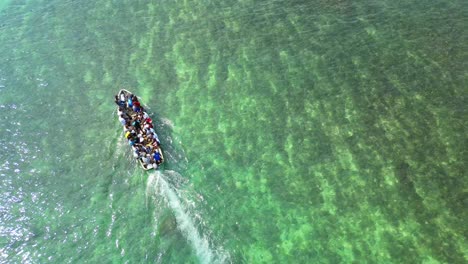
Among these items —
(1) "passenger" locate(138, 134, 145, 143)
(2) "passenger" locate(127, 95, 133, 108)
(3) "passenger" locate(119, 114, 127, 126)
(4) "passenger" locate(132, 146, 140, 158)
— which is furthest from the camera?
(2) "passenger" locate(127, 95, 133, 108)

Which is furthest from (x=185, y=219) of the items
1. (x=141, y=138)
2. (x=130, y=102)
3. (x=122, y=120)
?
(x=130, y=102)

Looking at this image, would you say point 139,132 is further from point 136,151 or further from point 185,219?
point 185,219

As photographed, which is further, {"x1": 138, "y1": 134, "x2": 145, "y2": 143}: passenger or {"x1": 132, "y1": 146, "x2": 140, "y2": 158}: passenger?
{"x1": 138, "y1": 134, "x2": 145, "y2": 143}: passenger

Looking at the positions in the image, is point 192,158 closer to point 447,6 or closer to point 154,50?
point 154,50

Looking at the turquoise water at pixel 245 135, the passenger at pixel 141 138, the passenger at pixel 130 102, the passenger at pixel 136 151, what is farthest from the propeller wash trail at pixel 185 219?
the passenger at pixel 130 102

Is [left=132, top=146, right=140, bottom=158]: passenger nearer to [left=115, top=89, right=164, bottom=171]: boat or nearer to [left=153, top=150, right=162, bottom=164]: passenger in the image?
[left=115, top=89, right=164, bottom=171]: boat

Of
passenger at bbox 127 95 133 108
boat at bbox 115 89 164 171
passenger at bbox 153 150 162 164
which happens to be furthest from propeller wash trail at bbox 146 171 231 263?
passenger at bbox 127 95 133 108
